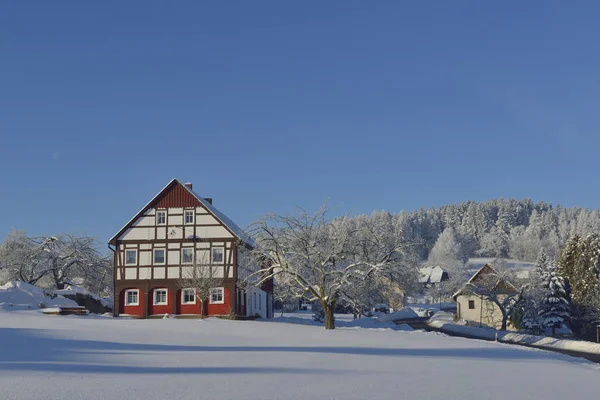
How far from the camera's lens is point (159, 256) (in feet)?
166

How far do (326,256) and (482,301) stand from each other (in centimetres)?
3917

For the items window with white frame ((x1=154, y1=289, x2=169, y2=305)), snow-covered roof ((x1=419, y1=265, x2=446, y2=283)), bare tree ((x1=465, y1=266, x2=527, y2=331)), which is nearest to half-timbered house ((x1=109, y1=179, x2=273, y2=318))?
window with white frame ((x1=154, y1=289, x2=169, y2=305))

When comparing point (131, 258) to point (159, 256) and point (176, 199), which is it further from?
point (176, 199)

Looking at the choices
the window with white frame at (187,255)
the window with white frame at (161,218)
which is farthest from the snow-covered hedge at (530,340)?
the window with white frame at (161,218)

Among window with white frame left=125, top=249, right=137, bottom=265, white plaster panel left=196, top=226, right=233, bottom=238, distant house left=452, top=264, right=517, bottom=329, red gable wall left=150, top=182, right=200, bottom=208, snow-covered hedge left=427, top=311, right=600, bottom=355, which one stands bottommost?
snow-covered hedge left=427, top=311, right=600, bottom=355

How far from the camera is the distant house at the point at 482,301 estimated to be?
6800 centimetres

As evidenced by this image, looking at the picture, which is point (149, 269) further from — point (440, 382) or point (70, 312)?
point (440, 382)

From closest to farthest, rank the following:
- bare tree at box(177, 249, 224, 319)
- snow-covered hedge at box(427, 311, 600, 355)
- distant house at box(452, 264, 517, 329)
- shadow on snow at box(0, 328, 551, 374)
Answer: shadow on snow at box(0, 328, 551, 374) → snow-covered hedge at box(427, 311, 600, 355) → bare tree at box(177, 249, 224, 319) → distant house at box(452, 264, 517, 329)

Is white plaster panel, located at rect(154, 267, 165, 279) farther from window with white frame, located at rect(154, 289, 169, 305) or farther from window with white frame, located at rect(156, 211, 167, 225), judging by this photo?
window with white frame, located at rect(156, 211, 167, 225)

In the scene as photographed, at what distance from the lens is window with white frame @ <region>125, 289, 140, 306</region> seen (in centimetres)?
5041

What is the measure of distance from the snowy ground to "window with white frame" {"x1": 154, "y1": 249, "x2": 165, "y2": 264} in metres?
21.9

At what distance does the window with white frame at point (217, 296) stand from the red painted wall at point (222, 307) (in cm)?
21

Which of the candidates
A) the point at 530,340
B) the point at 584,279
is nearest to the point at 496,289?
the point at 584,279

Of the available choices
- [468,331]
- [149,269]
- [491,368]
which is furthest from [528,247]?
[491,368]
